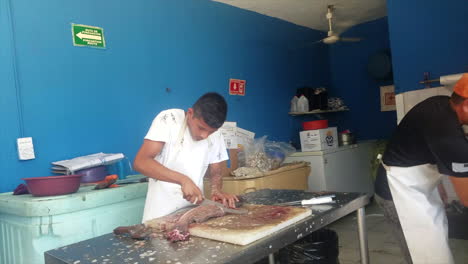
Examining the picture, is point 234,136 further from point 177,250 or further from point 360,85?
point 177,250

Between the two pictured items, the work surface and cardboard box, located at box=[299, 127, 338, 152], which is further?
cardboard box, located at box=[299, 127, 338, 152]

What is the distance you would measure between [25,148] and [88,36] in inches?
39.5

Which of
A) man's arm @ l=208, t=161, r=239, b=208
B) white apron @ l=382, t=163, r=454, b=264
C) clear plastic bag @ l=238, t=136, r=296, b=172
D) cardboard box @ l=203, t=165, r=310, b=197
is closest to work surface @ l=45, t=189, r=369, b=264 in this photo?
man's arm @ l=208, t=161, r=239, b=208

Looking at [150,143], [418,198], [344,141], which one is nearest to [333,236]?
[418,198]

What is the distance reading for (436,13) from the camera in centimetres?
345

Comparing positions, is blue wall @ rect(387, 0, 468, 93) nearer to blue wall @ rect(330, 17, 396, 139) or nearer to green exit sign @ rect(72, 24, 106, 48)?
blue wall @ rect(330, 17, 396, 139)

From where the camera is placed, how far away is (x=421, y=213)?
1926 mm

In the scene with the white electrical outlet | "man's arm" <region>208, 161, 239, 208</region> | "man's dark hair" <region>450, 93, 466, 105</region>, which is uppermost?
"man's dark hair" <region>450, 93, 466, 105</region>

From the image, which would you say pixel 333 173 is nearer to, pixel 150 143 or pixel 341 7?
pixel 341 7

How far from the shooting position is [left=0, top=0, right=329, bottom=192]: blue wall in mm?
2494

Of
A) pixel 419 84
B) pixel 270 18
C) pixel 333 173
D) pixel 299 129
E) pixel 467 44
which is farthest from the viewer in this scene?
pixel 299 129

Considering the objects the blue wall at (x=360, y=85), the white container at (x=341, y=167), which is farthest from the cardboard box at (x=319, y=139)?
the blue wall at (x=360, y=85)

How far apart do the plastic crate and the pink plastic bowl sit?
0.04 m

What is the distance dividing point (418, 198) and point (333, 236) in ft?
1.85
